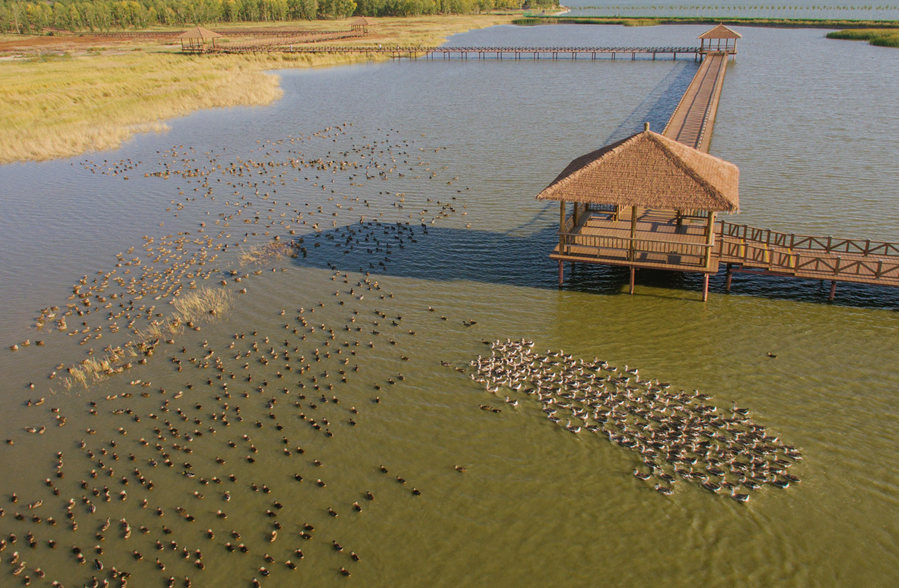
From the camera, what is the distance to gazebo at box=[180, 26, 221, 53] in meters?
103

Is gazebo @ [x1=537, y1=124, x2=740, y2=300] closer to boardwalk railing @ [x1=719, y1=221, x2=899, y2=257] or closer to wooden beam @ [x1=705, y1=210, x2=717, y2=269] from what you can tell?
wooden beam @ [x1=705, y1=210, x2=717, y2=269]

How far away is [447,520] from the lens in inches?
629

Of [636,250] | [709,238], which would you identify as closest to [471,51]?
[636,250]

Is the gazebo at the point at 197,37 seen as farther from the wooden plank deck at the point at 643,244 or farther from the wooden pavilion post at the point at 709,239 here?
the wooden pavilion post at the point at 709,239

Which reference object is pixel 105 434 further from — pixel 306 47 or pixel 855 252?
pixel 306 47

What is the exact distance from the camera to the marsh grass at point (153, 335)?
22.3 metres

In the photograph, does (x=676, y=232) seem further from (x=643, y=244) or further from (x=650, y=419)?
(x=650, y=419)

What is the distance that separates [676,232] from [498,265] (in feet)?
25.6

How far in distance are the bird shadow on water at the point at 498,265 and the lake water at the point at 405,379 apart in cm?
17

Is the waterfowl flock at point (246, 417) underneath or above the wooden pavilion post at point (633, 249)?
underneath

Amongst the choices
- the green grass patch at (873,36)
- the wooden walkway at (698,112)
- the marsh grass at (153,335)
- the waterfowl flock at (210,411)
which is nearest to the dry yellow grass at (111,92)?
the waterfowl flock at (210,411)

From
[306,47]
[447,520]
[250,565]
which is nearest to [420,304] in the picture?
[447,520]

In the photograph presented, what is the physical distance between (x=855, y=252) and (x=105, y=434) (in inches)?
1127

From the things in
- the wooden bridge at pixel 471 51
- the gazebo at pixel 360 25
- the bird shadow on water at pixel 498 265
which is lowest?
the bird shadow on water at pixel 498 265
